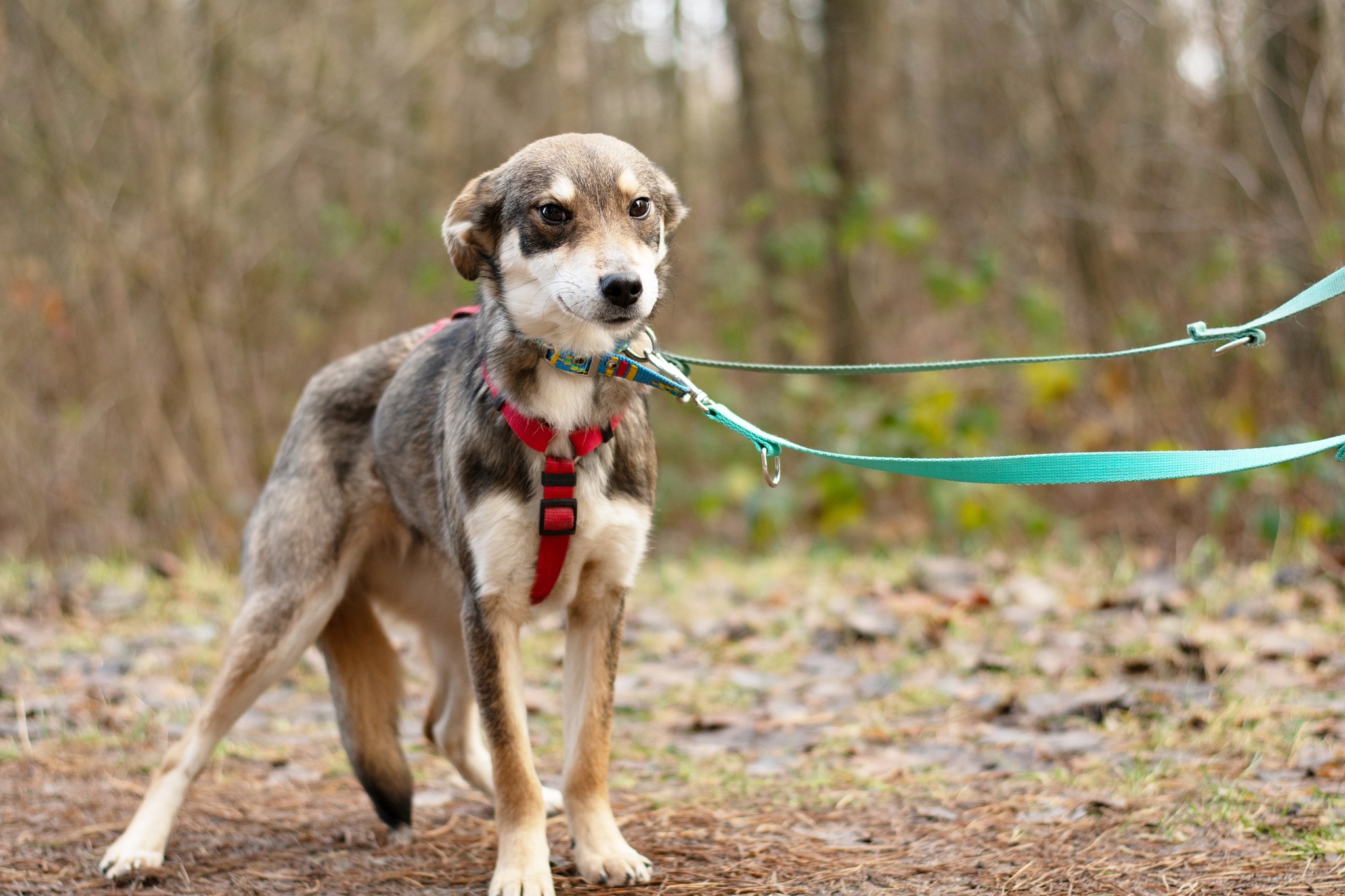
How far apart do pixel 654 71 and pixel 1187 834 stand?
51.5 ft

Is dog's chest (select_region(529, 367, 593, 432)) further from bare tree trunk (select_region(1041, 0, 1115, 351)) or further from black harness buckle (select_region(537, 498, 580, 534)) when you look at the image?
bare tree trunk (select_region(1041, 0, 1115, 351))

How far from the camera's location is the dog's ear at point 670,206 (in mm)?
3350

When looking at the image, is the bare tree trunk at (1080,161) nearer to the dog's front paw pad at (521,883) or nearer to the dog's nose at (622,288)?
the dog's nose at (622,288)

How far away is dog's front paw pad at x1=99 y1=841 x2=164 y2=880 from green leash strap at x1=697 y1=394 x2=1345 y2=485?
220cm

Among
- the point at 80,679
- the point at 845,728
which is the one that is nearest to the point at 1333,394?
the point at 845,728

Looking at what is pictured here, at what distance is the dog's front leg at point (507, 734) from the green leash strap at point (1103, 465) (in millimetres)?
1046

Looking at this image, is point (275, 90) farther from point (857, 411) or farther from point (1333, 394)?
point (1333, 394)

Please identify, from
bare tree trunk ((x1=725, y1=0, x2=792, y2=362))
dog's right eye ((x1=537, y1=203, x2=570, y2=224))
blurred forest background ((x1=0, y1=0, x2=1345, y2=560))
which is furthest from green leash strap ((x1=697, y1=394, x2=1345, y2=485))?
bare tree trunk ((x1=725, y1=0, x2=792, y2=362))

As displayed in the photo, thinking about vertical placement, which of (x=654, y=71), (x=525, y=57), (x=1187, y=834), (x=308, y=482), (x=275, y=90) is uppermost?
(x=654, y=71)

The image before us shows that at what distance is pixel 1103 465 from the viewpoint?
8.34 ft

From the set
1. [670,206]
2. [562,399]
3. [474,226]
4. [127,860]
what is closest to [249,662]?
[127,860]

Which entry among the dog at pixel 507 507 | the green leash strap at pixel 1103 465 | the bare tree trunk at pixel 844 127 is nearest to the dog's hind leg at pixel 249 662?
the dog at pixel 507 507

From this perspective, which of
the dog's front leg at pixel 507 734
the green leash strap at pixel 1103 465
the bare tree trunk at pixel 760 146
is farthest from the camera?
the bare tree trunk at pixel 760 146

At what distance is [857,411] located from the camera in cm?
825
